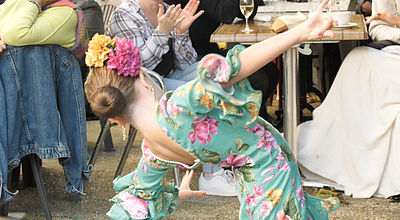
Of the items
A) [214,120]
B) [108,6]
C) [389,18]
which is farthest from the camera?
[108,6]

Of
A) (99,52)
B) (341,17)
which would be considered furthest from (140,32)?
(99,52)

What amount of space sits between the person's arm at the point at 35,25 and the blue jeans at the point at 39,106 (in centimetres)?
6

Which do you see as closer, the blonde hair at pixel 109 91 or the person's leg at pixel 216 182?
the blonde hair at pixel 109 91

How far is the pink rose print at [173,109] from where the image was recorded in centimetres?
182

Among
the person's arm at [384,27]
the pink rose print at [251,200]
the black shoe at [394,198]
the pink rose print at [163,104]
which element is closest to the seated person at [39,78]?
the pink rose print at [163,104]

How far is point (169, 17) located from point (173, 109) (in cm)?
164

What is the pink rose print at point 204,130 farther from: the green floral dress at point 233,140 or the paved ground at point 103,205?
the paved ground at point 103,205

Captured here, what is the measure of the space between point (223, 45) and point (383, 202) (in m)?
3.87

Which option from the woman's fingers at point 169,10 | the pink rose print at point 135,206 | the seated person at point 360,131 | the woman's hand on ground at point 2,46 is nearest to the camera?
the pink rose print at point 135,206

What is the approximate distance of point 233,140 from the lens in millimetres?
1880

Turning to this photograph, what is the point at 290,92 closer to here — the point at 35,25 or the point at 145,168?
the point at 35,25

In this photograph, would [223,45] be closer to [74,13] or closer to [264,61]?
[74,13]

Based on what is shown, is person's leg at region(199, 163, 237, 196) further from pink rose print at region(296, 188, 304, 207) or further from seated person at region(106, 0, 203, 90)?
pink rose print at region(296, 188, 304, 207)

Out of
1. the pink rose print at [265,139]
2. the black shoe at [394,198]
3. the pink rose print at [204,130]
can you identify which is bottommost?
the black shoe at [394,198]
